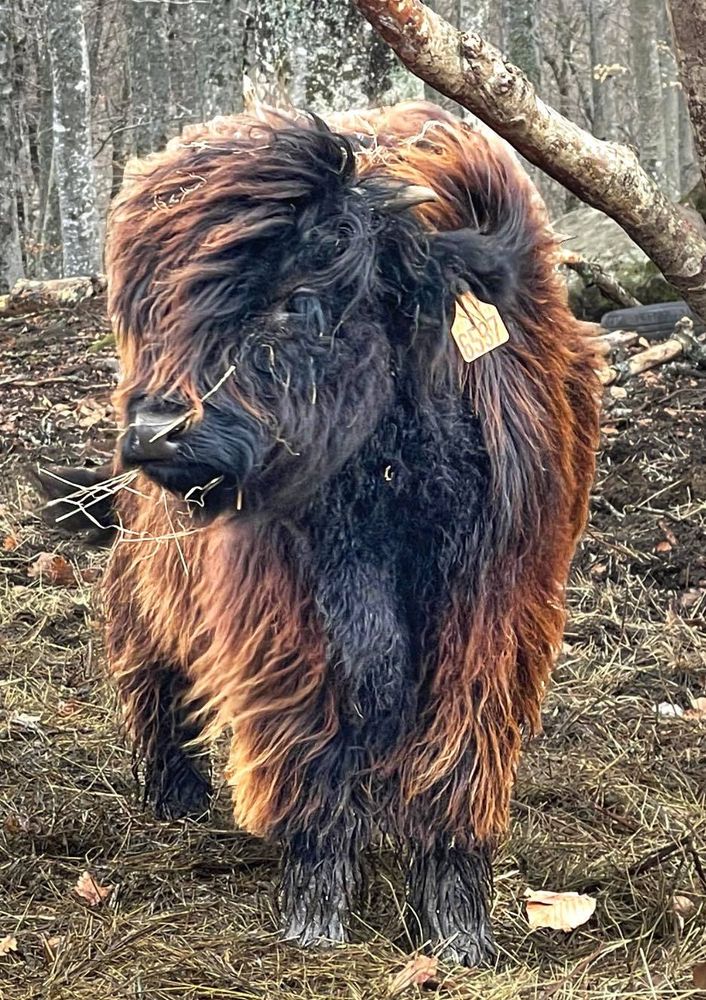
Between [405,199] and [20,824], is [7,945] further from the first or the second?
[405,199]

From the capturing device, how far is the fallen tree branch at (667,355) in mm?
6730

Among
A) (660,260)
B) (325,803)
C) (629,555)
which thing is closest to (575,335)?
(660,260)

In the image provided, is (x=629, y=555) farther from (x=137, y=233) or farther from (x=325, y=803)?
(x=137, y=233)

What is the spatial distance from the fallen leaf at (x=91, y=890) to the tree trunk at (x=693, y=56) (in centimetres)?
234

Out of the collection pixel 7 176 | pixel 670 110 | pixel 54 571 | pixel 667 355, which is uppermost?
pixel 667 355

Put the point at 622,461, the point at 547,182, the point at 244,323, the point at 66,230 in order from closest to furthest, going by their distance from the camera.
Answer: the point at 244,323
the point at 622,461
the point at 66,230
the point at 547,182

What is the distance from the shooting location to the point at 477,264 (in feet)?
9.43

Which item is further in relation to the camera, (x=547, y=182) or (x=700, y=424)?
(x=547, y=182)

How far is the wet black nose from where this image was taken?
2.50 m

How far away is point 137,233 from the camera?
279 cm

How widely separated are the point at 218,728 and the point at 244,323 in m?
1.07

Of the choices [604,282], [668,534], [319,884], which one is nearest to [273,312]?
[319,884]

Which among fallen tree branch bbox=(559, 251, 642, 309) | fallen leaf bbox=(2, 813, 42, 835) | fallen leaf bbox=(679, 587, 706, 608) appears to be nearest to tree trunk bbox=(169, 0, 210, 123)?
fallen tree branch bbox=(559, 251, 642, 309)

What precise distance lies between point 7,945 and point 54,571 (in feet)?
8.92
